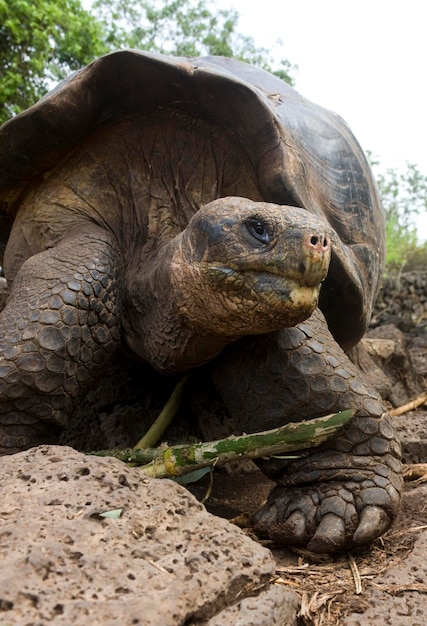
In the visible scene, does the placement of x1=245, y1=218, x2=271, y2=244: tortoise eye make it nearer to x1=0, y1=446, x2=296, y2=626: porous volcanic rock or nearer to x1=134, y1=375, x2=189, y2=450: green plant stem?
x1=0, y1=446, x2=296, y2=626: porous volcanic rock

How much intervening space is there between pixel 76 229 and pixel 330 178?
1.24 m

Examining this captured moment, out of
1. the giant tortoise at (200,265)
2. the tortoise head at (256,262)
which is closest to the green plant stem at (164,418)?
the giant tortoise at (200,265)

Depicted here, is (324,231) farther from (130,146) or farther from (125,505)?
(130,146)

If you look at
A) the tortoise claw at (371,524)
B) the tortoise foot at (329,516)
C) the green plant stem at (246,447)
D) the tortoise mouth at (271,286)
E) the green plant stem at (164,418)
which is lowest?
the green plant stem at (164,418)

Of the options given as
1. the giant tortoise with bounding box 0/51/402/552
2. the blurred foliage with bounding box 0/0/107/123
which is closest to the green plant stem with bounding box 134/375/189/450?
the giant tortoise with bounding box 0/51/402/552

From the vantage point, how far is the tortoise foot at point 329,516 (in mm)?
1786

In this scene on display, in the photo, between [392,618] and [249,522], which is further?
[249,522]

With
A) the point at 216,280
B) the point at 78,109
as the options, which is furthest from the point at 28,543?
the point at 78,109

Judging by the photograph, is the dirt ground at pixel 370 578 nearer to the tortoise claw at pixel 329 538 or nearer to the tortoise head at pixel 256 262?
the tortoise claw at pixel 329 538

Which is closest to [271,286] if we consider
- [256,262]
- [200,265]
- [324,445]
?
[256,262]

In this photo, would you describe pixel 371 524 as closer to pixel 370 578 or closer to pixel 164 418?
pixel 370 578

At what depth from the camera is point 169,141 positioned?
8.72ft

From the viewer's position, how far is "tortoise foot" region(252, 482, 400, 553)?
1786mm

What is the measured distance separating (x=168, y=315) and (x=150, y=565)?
1146 millimetres
